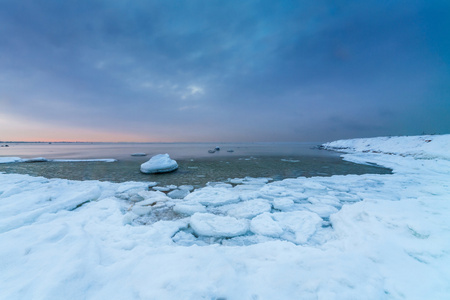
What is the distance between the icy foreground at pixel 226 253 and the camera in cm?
191

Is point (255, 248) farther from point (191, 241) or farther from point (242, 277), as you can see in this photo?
point (191, 241)

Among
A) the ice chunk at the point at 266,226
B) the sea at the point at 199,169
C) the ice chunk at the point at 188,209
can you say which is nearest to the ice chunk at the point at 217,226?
the ice chunk at the point at 266,226

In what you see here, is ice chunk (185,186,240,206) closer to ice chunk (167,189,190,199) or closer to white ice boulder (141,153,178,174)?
ice chunk (167,189,190,199)

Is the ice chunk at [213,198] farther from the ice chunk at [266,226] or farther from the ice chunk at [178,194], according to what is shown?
the ice chunk at [266,226]

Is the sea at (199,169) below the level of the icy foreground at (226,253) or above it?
below

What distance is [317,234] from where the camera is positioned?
360cm

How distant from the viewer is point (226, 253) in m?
2.74

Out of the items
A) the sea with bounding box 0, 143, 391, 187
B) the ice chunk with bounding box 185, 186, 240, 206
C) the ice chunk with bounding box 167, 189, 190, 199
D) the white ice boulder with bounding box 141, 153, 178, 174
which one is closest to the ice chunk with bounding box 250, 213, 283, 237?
the ice chunk with bounding box 185, 186, 240, 206

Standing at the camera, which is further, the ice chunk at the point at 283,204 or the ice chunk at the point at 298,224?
the ice chunk at the point at 283,204

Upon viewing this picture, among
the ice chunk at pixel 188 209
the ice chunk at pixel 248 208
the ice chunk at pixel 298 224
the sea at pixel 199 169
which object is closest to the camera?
the ice chunk at pixel 298 224

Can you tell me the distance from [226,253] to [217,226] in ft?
3.61

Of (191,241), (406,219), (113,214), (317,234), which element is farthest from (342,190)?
(113,214)

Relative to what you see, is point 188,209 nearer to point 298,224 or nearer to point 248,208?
point 248,208

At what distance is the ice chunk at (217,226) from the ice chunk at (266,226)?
19 centimetres
